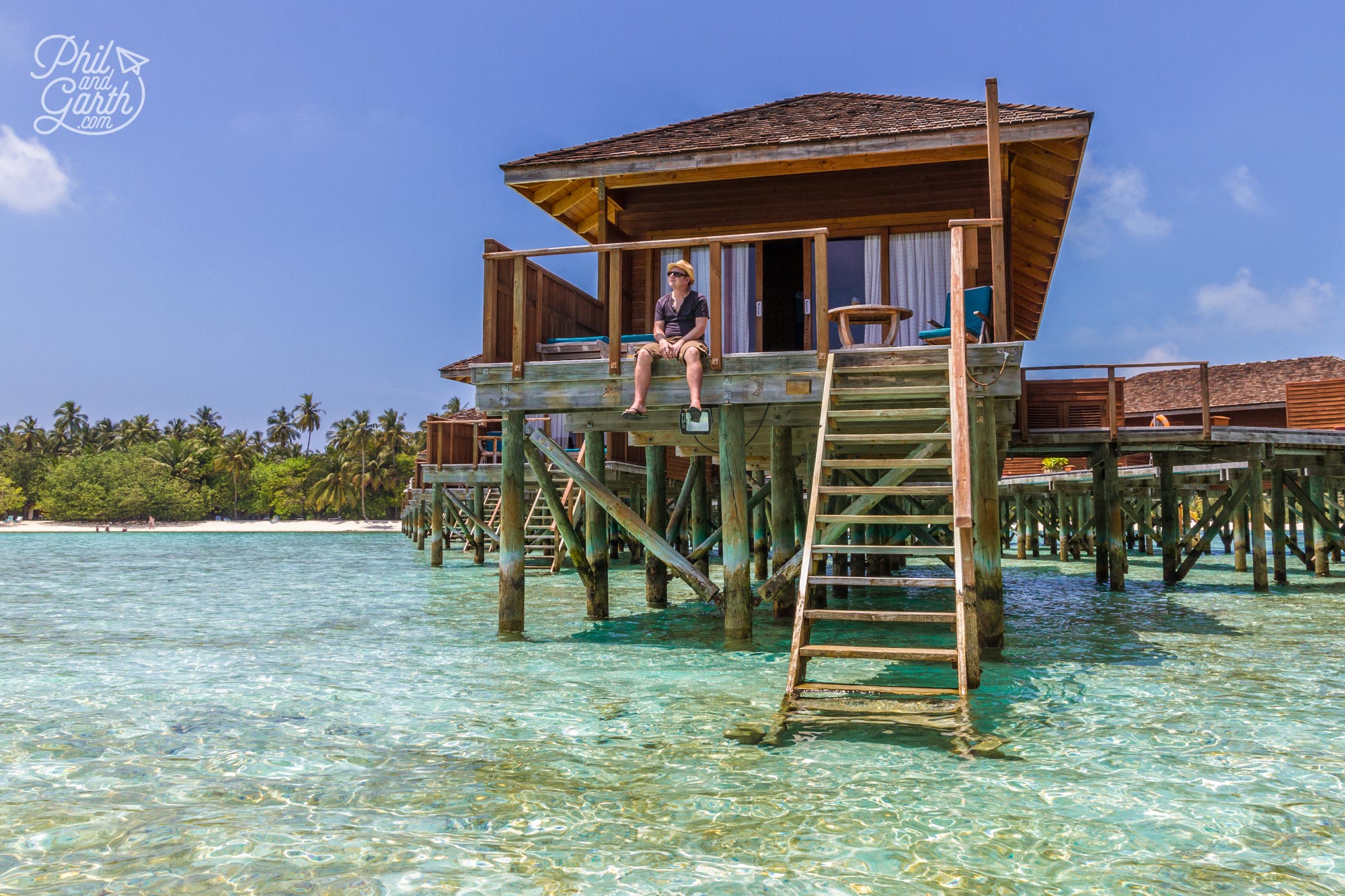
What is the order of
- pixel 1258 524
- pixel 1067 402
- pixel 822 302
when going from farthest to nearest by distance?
pixel 1258 524, pixel 1067 402, pixel 822 302

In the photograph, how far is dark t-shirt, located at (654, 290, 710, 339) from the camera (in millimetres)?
9148

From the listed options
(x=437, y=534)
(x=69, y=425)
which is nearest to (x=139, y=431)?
(x=69, y=425)

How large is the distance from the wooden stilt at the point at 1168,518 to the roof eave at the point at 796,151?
31.6 feet

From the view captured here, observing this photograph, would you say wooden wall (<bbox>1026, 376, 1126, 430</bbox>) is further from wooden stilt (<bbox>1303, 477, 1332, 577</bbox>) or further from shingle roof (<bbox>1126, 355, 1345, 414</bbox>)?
shingle roof (<bbox>1126, 355, 1345, 414</bbox>)

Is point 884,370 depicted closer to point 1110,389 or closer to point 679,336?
point 679,336

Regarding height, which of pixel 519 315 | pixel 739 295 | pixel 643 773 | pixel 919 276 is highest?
pixel 919 276

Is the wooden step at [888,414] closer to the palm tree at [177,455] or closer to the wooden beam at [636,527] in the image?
the wooden beam at [636,527]

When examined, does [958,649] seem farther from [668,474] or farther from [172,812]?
[668,474]

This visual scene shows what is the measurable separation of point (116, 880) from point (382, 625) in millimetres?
8735

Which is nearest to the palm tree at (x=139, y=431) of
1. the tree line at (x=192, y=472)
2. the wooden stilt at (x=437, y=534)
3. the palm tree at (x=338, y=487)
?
the tree line at (x=192, y=472)

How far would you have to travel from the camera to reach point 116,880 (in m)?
3.72

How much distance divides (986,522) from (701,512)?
8.20 metres

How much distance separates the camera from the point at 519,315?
9.75 metres

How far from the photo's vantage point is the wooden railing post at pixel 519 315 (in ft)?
31.7
